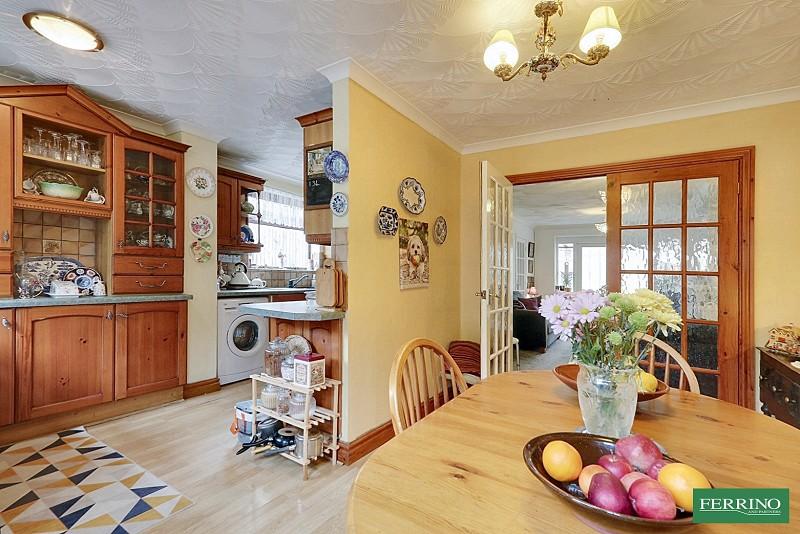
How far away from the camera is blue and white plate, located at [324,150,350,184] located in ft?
7.04

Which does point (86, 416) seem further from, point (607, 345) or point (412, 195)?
point (607, 345)

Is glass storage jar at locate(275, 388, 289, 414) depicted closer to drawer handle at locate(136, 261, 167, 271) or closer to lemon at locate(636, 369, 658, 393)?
drawer handle at locate(136, 261, 167, 271)

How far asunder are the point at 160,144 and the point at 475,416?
10.9 ft

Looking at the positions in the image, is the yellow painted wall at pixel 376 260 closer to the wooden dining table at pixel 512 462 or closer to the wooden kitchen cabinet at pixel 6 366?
the wooden dining table at pixel 512 462

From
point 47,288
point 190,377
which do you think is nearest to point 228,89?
point 47,288

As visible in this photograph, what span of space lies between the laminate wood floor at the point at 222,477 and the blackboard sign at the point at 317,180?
1692mm

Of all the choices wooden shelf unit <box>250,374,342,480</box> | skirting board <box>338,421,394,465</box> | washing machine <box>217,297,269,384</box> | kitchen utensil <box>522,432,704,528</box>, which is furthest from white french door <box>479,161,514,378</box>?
washing machine <box>217,297,269,384</box>

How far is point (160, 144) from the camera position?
298cm

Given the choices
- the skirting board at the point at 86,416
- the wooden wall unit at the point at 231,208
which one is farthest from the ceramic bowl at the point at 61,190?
the skirting board at the point at 86,416

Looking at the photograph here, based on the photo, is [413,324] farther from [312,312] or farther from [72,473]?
[72,473]

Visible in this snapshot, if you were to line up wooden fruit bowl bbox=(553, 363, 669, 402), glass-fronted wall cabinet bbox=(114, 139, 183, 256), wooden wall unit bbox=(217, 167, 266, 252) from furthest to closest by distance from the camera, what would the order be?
wooden wall unit bbox=(217, 167, 266, 252) → glass-fronted wall cabinet bbox=(114, 139, 183, 256) → wooden fruit bowl bbox=(553, 363, 669, 402)

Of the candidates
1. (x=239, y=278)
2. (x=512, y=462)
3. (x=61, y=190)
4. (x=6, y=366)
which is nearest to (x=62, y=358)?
(x=6, y=366)

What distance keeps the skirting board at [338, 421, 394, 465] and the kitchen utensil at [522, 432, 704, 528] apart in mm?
1722

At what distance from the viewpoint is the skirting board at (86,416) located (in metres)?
2.31
